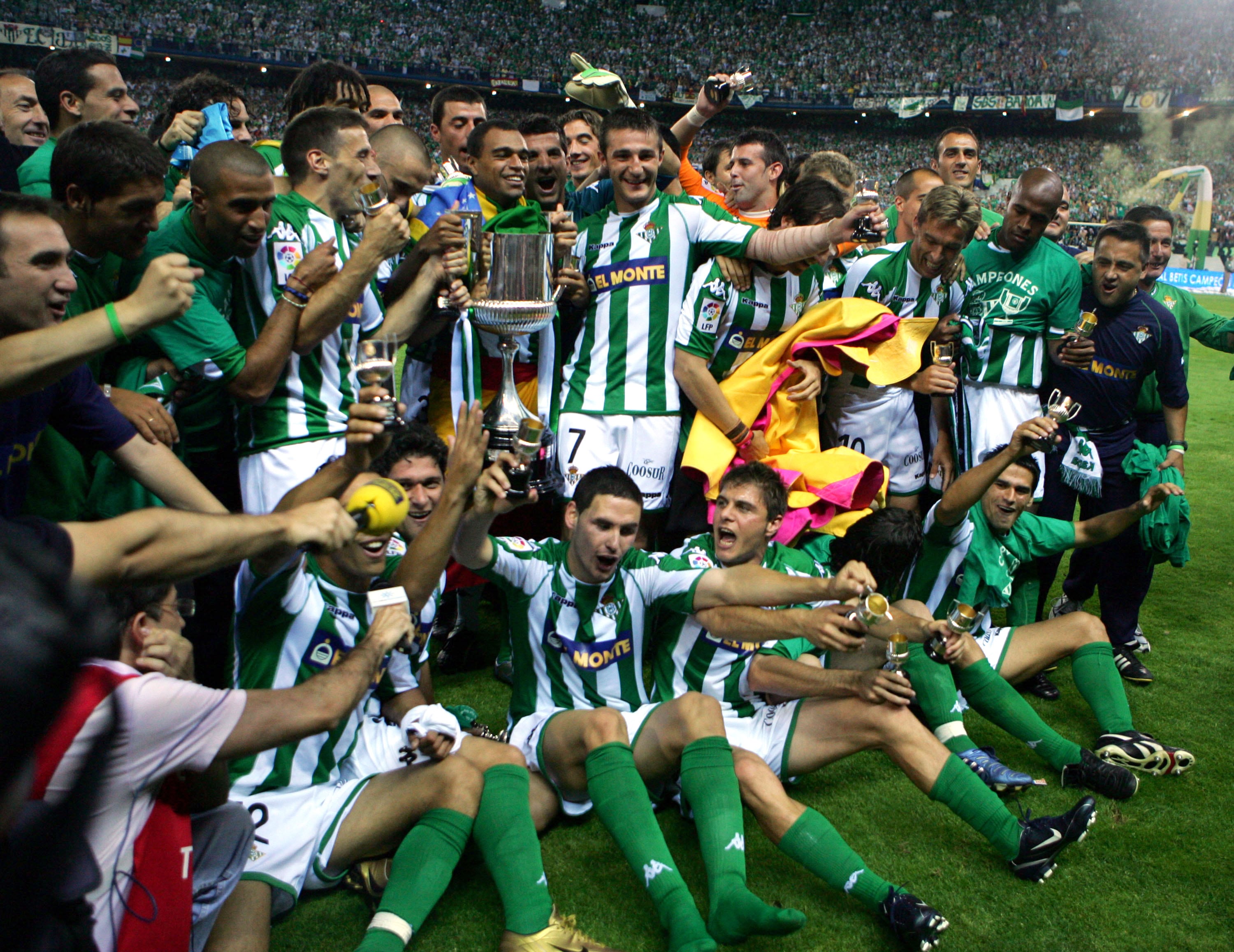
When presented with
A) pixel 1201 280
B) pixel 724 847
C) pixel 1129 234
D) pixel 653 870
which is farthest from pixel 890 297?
pixel 1201 280

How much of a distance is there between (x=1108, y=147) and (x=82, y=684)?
40445mm

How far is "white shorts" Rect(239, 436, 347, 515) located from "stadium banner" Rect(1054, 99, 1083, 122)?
37146 mm

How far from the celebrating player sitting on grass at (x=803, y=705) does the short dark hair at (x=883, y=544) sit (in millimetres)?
305

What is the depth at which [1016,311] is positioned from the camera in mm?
4727

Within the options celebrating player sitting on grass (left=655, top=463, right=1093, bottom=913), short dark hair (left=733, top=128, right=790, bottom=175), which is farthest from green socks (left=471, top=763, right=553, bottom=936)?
short dark hair (left=733, top=128, right=790, bottom=175)

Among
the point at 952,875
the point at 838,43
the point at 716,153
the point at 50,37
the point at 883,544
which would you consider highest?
the point at 838,43

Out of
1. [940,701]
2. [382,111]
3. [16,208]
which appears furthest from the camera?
[382,111]

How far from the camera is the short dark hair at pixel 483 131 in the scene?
4211mm

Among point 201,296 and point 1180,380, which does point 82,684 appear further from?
point 1180,380

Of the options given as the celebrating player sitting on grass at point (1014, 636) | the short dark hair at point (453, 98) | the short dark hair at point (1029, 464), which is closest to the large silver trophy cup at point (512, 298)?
the celebrating player sitting on grass at point (1014, 636)

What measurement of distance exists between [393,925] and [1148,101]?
1511 inches

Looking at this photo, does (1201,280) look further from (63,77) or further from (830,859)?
(63,77)

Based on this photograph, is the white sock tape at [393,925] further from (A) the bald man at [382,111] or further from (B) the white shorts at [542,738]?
(A) the bald man at [382,111]

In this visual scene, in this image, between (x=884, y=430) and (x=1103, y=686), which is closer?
(x=1103, y=686)
